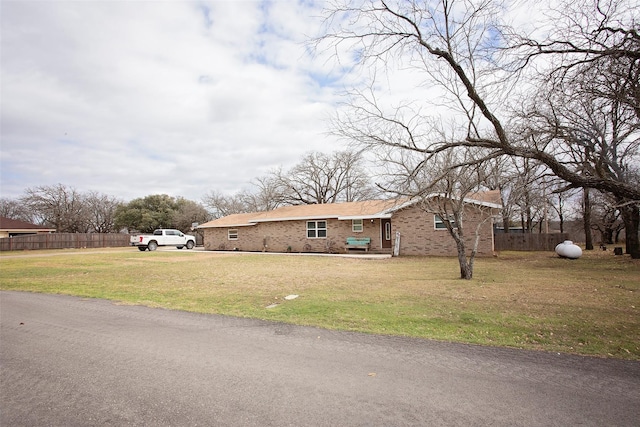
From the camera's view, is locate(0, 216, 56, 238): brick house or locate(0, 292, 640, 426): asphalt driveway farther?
locate(0, 216, 56, 238): brick house

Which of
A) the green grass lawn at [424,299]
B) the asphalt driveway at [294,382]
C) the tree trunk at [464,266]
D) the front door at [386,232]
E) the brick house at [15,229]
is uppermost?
the brick house at [15,229]

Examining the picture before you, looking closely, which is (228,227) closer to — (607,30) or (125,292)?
Result: (125,292)

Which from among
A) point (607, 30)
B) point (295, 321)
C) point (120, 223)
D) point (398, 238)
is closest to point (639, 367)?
point (295, 321)

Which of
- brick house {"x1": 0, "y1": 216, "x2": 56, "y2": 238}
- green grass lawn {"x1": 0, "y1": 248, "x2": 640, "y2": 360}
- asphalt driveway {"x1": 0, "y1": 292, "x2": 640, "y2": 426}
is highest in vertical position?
brick house {"x1": 0, "y1": 216, "x2": 56, "y2": 238}

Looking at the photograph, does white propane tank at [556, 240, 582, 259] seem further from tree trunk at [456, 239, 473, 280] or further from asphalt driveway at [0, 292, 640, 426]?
asphalt driveway at [0, 292, 640, 426]

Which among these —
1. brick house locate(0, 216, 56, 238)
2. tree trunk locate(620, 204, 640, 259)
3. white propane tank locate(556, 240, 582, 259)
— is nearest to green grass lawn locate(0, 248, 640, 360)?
white propane tank locate(556, 240, 582, 259)

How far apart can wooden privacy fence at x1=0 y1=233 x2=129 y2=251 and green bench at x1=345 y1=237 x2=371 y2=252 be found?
30.2 m

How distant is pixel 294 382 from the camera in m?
3.62

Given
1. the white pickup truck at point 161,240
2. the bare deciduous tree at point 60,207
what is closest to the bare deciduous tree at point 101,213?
the bare deciduous tree at point 60,207

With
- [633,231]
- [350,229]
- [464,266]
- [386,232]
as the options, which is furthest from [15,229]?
[633,231]

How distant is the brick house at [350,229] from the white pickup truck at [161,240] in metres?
3.58

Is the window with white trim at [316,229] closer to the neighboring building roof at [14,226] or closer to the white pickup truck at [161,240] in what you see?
the white pickup truck at [161,240]

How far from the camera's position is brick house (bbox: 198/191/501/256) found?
19.9 m

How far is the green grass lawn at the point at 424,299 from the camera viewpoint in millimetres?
5281
